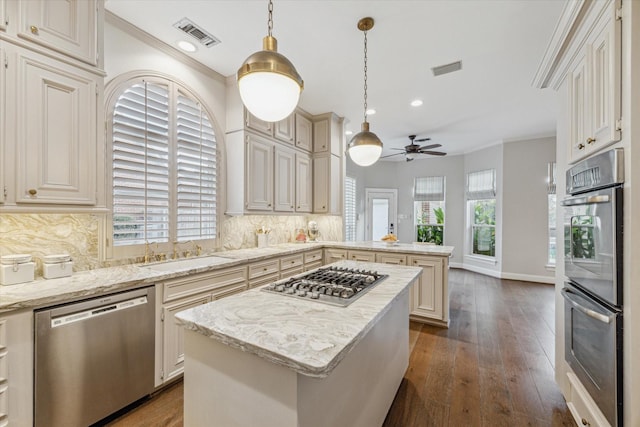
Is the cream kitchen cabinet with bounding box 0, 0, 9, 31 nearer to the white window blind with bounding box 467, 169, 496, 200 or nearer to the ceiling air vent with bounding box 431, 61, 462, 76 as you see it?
the ceiling air vent with bounding box 431, 61, 462, 76

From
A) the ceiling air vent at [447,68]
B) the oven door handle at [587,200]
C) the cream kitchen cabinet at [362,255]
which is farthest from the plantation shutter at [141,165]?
the oven door handle at [587,200]

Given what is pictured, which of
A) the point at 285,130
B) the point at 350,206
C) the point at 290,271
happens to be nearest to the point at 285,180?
the point at 285,130

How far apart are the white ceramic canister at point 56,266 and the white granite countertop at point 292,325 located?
1.31 metres

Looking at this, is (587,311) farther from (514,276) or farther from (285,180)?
(514,276)

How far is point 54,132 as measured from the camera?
1.76 metres

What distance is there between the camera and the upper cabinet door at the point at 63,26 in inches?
65.4

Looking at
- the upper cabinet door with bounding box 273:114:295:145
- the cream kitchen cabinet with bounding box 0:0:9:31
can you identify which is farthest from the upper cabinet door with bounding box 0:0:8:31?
the upper cabinet door with bounding box 273:114:295:145

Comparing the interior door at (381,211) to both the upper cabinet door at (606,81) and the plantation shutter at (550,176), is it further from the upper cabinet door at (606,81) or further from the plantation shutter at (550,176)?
the upper cabinet door at (606,81)

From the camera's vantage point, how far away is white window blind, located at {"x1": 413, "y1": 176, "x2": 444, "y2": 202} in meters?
7.33

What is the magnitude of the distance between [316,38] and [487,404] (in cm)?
337

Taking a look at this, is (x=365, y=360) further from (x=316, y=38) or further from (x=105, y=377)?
(x=316, y=38)

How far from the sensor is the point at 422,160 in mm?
7547

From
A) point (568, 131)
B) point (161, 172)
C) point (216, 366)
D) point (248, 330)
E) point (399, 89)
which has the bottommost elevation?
point (216, 366)

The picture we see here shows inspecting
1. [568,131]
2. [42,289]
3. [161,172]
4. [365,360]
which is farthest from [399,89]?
[42,289]
